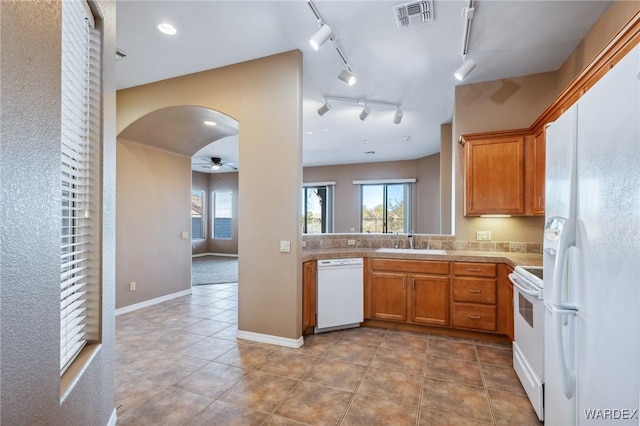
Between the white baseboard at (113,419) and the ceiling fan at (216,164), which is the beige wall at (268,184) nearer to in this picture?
the white baseboard at (113,419)

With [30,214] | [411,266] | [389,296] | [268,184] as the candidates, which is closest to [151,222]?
[268,184]

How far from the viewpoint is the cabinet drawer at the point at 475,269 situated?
123 inches

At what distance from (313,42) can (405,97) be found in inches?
88.9

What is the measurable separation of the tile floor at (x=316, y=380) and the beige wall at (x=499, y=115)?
1.35m

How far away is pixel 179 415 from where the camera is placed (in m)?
1.96

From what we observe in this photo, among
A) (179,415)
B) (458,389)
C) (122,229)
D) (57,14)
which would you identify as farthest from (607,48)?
(122,229)

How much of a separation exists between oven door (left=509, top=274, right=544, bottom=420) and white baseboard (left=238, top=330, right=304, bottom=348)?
6.35 feet

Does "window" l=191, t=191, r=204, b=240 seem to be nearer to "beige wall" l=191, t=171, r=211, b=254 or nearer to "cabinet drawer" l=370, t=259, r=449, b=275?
"beige wall" l=191, t=171, r=211, b=254

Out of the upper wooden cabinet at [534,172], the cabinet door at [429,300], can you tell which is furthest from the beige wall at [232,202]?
the upper wooden cabinet at [534,172]

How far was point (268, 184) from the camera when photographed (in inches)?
123

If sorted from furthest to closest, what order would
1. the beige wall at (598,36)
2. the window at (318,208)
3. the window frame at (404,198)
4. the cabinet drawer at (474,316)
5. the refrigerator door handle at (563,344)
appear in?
the window at (318,208) → the window frame at (404,198) → the cabinet drawer at (474,316) → the beige wall at (598,36) → the refrigerator door handle at (563,344)

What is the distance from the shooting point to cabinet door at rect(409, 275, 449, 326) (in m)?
3.29

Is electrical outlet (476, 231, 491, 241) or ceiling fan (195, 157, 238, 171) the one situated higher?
ceiling fan (195, 157, 238, 171)

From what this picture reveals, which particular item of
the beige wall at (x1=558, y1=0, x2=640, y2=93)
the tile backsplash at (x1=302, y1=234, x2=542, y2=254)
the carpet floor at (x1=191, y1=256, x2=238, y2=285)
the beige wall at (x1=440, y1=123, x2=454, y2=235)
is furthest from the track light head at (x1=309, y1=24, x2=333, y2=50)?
the carpet floor at (x1=191, y1=256, x2=238, y2=285)
